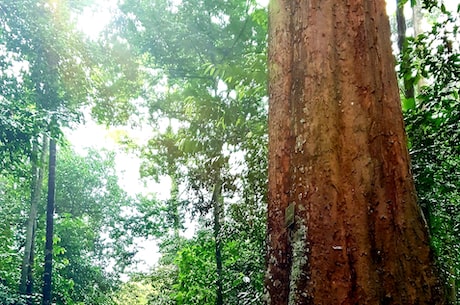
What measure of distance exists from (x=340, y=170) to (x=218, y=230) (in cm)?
472

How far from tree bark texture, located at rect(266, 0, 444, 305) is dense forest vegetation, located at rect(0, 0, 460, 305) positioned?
1180 millimetres

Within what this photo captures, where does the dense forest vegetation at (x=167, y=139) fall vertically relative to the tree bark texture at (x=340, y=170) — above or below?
above

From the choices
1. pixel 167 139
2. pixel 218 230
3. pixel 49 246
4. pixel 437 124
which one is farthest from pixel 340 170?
pixel 49 246

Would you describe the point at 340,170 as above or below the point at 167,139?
below

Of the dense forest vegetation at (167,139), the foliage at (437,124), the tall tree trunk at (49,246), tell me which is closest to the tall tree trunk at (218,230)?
the dense forest vegetation at (167,139)

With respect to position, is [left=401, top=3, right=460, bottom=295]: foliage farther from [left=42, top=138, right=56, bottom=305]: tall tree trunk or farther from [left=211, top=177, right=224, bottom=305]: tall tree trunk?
[left=42, top=138, right=56, bottom=305]: tall tree trunk

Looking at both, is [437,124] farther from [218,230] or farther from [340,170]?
[218,230]

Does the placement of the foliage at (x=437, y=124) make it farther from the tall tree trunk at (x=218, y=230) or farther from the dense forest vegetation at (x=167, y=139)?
the tall tree trunk at (x=218, y=230)

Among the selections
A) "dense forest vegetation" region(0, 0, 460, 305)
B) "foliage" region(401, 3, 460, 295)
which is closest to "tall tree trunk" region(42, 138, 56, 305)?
"dense forest vegetation" region(0, 0, 460, 305)

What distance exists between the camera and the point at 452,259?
3.45 meters

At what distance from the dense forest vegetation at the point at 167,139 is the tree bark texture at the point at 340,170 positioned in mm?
1180

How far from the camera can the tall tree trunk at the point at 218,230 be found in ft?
18.5

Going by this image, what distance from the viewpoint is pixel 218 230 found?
240 inches

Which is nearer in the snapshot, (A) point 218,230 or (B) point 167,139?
(A) point 218,230
